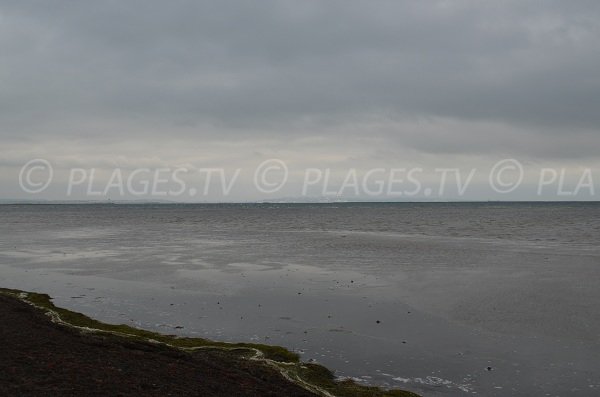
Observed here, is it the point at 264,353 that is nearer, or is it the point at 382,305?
the point at 264,353

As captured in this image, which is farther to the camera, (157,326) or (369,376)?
(157,326)

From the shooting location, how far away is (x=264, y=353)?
1759cm

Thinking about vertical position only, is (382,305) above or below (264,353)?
above

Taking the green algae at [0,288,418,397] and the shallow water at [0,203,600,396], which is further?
the shallow water at [0,203,600,396]

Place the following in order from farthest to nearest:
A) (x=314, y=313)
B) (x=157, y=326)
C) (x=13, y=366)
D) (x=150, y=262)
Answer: (x=150, y=262) → (x=314, y=313) → (x=157, y=326) → (x=13, y=366)

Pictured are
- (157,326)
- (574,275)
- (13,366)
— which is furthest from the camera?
(574,275)

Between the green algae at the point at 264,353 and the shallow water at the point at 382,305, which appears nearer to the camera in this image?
the green algae at the point at 264,353

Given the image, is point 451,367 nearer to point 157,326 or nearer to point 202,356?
point 202,356

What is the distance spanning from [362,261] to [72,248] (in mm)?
32449

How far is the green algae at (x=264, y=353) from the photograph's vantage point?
14.4m

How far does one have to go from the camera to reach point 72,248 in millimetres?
56688

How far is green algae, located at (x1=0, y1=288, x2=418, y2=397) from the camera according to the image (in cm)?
1438

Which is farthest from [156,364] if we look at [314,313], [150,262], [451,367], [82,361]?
→ [150,262]

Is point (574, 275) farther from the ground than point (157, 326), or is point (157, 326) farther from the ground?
point (574, 275)
